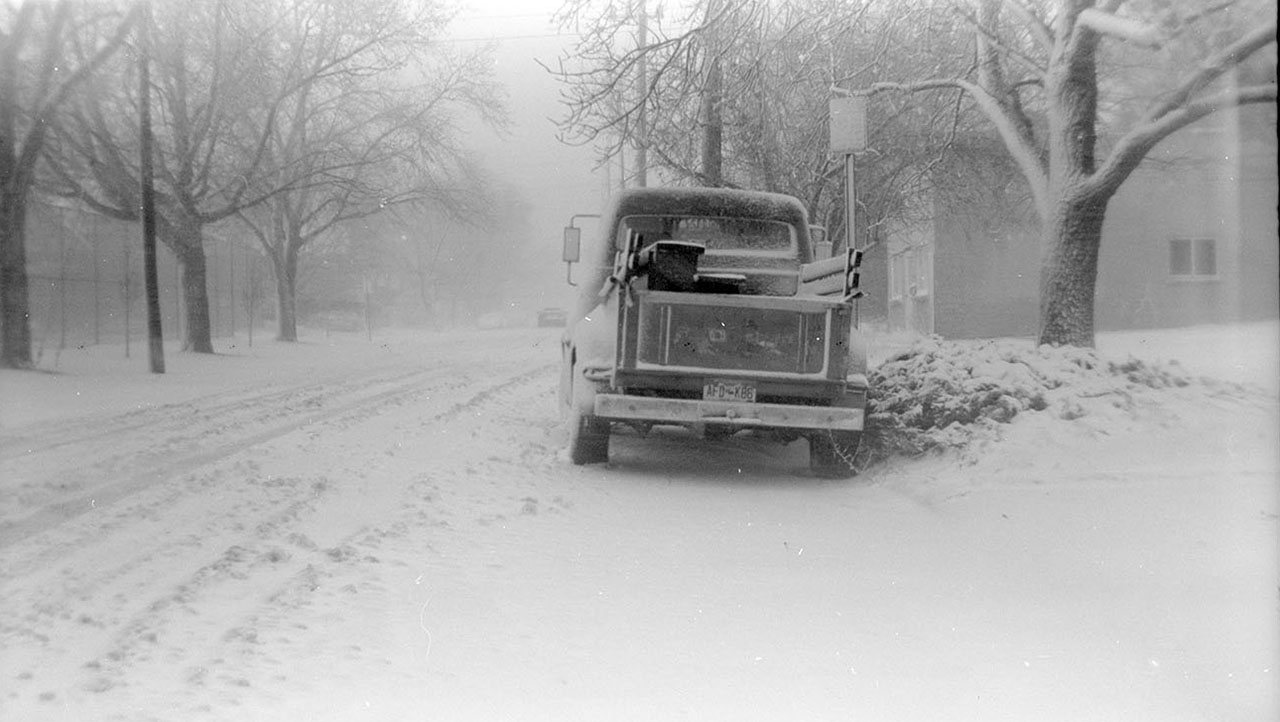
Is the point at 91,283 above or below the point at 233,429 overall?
above

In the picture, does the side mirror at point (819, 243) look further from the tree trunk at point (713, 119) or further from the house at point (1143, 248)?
the house at point (1143, 248)

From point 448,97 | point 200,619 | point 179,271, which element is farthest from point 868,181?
point 179,271

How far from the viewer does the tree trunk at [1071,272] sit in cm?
734

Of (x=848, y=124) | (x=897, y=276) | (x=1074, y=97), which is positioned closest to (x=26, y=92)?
(x=848, y=124)

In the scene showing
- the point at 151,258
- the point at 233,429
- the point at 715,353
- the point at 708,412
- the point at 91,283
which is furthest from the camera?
the point at 91,283

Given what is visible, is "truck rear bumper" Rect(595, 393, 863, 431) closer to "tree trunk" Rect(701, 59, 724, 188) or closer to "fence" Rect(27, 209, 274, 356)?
"tree trunk" Rect(701, 59, 724, 188)

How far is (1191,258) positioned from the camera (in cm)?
733

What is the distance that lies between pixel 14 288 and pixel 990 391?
8.16m

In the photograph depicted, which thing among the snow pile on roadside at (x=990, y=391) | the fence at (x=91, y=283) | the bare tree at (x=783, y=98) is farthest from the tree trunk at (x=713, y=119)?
the fence at (x=91, y=283)

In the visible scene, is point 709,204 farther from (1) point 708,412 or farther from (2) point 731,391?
(1) point 708,412

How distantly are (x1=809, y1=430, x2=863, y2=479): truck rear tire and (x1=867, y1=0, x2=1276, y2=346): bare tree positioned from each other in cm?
192

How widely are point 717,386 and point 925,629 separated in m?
2.92

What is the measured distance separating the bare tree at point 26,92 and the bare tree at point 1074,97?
17.0 feet

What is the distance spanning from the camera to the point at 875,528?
16.6 feet
